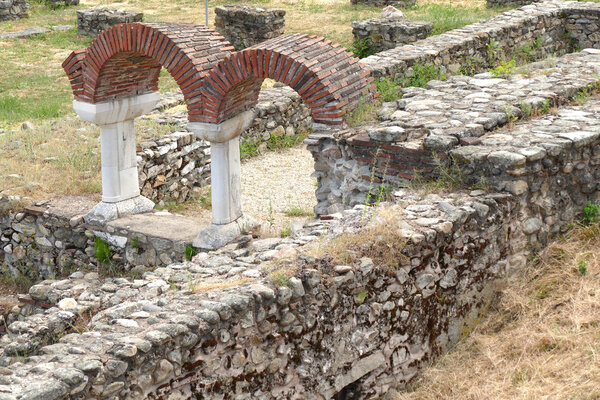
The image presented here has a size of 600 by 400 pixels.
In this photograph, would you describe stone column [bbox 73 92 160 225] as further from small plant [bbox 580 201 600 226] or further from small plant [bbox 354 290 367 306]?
small plant [bbox 580 201 600 226]

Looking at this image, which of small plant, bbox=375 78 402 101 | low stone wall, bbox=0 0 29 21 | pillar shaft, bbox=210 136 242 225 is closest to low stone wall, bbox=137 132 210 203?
pillar shaft, bbox=210 136 242 225

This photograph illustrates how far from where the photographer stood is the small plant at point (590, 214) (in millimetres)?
7793

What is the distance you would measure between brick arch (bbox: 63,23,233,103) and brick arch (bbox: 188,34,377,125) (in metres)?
0.22

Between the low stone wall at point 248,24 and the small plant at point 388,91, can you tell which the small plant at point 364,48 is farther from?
the small plant at point 388,91

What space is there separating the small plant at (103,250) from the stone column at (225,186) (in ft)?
4.21

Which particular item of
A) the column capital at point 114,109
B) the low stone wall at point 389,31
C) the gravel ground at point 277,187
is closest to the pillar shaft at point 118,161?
the column capital at point 114,109

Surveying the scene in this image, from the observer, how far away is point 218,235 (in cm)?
839

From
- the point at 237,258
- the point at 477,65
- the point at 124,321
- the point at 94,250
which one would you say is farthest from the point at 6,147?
the point at 477,65

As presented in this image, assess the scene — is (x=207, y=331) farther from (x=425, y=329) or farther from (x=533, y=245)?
(x=533, y=245)

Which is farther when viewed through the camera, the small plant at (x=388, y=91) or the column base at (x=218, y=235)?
the small plant at (x=388, y=91)

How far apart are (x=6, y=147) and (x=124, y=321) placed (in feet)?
22.1

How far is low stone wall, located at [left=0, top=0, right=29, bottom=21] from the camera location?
22.3 metres

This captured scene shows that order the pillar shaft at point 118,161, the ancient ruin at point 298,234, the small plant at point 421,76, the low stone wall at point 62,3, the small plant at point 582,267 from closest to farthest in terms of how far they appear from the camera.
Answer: the ancient ruin at point 298,234 → the small plant at point 582,267 → the pillar shaft at point 118,161 → the small plant at point 421,76 → the low stone wall at point 62,3

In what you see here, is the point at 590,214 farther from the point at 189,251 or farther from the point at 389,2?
the point at 389,2
